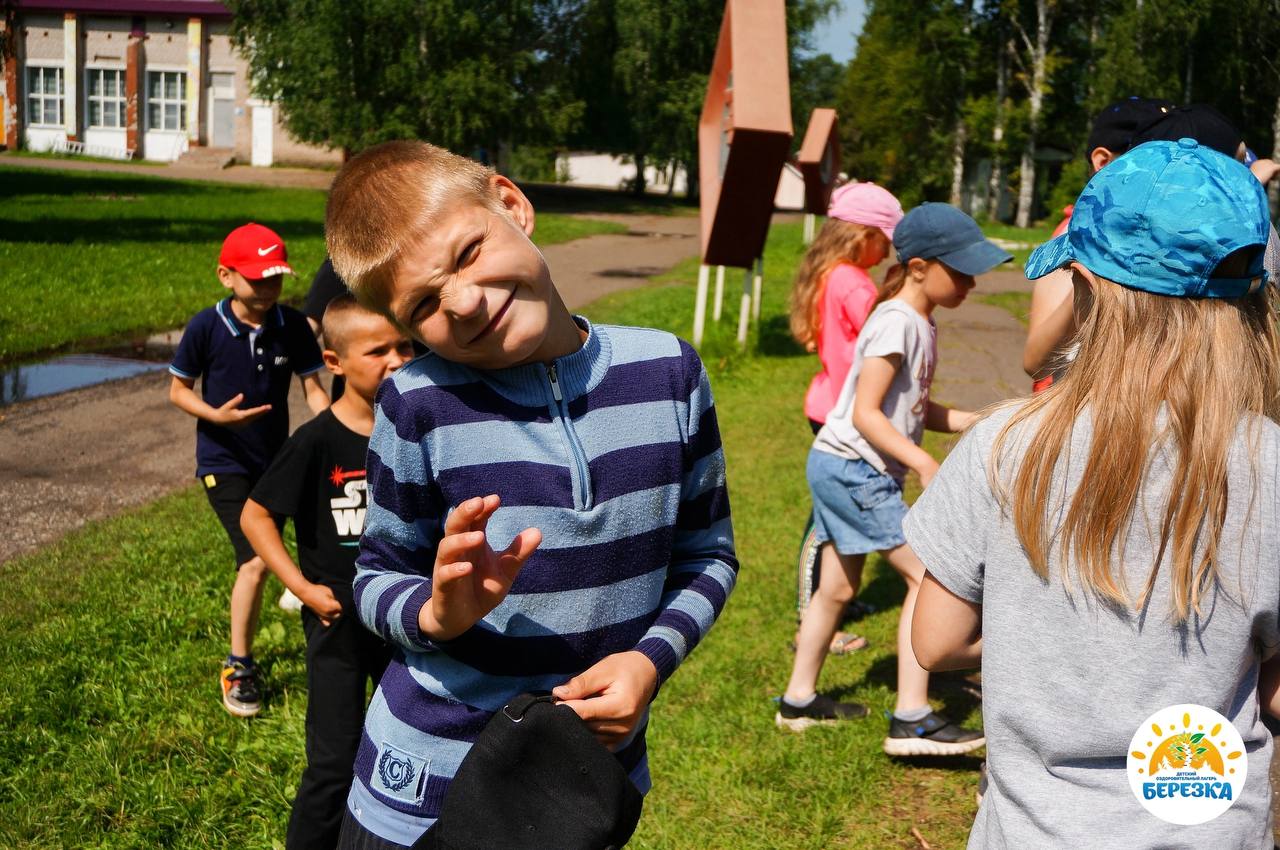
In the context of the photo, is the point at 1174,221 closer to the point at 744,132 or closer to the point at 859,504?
the point at 859,504

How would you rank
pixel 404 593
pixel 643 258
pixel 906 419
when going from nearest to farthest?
pixel 404 593 < pixel 906 419 < pixel 643 258

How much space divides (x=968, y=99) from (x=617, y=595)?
142 feet

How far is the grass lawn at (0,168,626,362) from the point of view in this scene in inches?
464

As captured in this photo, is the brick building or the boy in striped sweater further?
the brick building

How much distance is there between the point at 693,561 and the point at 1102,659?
0.68 metres

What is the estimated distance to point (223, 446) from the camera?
4312mm

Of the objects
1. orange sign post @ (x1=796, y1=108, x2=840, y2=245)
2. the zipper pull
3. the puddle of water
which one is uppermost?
orange sign post @ (x1=796, y1=108, x2=840, y2=245)

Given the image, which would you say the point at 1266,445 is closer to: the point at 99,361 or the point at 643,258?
the point at 99,361

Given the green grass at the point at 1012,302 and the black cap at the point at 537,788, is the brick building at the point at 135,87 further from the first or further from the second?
the black cap at the point at 537,788

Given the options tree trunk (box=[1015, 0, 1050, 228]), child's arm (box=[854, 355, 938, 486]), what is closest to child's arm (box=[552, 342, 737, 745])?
child's arm (box=[854, 355, 938, 486])

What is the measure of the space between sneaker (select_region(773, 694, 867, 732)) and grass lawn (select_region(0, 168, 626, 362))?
8357 mm

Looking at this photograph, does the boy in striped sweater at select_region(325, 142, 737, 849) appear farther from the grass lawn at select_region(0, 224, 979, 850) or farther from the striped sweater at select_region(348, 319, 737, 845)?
the grass lawn at select_region(0, 224, 979, 850)

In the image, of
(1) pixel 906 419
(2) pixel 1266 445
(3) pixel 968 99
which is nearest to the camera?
(2) pixel 1266 445

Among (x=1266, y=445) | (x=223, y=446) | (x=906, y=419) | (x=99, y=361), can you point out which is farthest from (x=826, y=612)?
(x=99, y=361)
